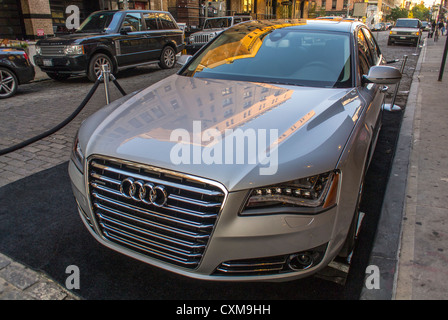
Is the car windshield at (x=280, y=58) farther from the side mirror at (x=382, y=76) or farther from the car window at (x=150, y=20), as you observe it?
the car window at (x=150, y=20)

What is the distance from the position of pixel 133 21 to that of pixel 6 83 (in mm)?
4410

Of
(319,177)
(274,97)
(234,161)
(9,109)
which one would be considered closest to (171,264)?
(234,161)

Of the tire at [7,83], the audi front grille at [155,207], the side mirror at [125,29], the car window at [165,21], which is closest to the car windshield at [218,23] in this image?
the car window at [165,21]

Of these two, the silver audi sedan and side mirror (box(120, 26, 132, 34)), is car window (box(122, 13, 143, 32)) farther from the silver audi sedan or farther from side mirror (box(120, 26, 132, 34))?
the silver audi sedan

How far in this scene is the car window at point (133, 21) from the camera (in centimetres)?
1074

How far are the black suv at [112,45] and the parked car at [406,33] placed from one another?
16.9m

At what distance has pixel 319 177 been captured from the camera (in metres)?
1.95

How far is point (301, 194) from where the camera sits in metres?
1.92

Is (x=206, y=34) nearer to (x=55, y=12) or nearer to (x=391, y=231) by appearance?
(x=55, y=12)

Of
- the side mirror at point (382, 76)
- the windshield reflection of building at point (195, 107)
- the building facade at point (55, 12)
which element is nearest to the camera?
the windshield reflection of building at point (195, 107)

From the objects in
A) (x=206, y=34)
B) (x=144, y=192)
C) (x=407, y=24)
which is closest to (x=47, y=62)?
(x=206, y=34)

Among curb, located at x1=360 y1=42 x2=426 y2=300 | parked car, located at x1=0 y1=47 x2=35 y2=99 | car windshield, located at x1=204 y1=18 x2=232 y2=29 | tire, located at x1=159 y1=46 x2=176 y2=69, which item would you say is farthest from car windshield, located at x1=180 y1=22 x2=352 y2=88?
car windshield, located at x1=204 y1=18 x2=232 y2=29

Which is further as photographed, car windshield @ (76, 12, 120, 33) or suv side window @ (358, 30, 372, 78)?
car windshield @ (76, 12, 120, 33)

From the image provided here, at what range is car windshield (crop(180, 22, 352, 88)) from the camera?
125 inches
